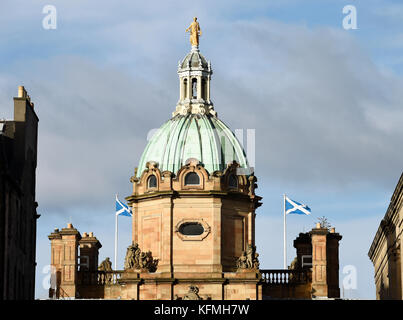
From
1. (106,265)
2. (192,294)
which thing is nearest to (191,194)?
(192,294)

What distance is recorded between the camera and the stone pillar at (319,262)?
516 feet

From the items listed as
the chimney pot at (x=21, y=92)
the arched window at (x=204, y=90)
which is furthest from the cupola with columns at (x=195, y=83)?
the chimney pot at (x=21, y=92)

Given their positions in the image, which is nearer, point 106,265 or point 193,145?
point 193,145

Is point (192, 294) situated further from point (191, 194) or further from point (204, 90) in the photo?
point (204, 90)

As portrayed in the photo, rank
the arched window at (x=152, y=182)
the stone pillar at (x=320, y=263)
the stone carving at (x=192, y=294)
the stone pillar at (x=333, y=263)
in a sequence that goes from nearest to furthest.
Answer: the stone carving at (x=192, y=294) < the stone pillar at (x=320, y=263) < the arched window at (x=152, y=182) < the stone pillar at (x=333, y=263)

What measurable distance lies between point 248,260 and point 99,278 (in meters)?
13.8

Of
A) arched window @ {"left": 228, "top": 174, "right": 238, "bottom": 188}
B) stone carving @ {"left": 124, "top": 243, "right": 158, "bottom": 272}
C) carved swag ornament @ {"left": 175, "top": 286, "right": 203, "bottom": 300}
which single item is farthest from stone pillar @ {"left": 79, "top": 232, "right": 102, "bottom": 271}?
arched window @ {"left": 228, "top": 174, "right": 238, "bottom": 188}

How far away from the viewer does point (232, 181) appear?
15988 centimetres

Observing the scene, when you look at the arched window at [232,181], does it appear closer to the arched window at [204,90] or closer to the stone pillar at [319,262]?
the stone pillar at [319,262]

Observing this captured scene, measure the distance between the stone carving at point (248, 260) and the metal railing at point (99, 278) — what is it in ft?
36.6

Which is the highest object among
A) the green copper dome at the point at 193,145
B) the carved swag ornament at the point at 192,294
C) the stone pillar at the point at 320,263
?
the green copper dome at the point at 193,145
